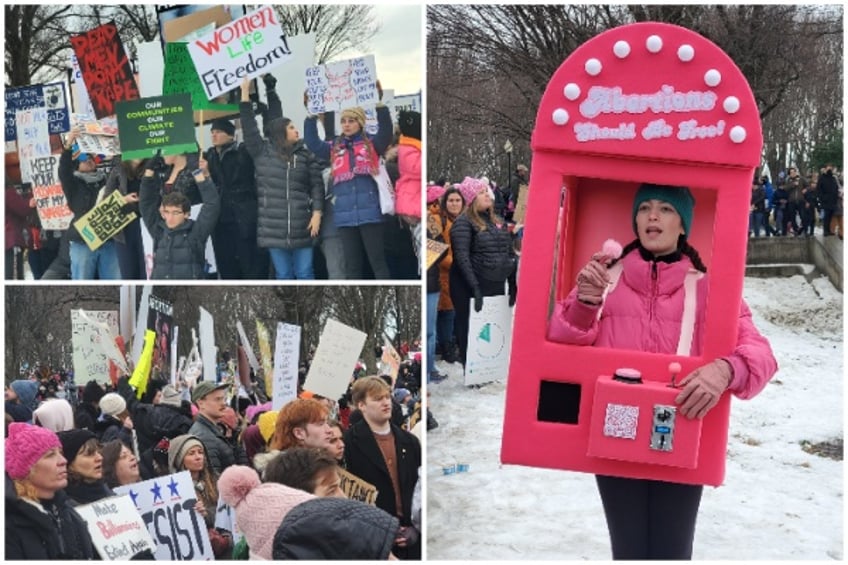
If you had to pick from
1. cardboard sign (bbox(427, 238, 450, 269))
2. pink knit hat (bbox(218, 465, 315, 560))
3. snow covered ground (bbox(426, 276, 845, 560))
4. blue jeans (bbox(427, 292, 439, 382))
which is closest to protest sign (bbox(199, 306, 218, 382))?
pink knit hat (bbox(218, 465, 315, 560))

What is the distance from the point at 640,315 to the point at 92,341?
79.3 inches

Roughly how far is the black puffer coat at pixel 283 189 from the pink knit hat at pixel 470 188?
2930 mm

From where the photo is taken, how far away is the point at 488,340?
674cm

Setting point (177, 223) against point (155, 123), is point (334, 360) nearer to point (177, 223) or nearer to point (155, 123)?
point (177, 223)

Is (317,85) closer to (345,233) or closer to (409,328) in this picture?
(345,233)

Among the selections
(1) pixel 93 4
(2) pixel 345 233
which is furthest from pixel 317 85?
(1) pixel 93 4

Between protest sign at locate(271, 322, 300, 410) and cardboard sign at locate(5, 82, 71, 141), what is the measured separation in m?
1.01

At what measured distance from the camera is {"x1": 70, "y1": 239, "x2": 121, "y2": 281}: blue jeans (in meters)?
3.80

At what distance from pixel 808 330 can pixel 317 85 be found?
6644 mm

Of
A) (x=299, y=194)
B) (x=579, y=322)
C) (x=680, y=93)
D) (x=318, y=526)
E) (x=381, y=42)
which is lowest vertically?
(x=318, y=526)

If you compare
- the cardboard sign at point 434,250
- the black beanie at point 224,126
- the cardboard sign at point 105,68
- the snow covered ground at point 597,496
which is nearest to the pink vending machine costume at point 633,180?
the black beanie at point 224,126

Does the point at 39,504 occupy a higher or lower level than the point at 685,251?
lower

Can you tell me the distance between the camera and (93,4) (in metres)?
3.66

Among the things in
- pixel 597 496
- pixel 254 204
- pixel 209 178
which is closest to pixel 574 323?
pixel 254 204
